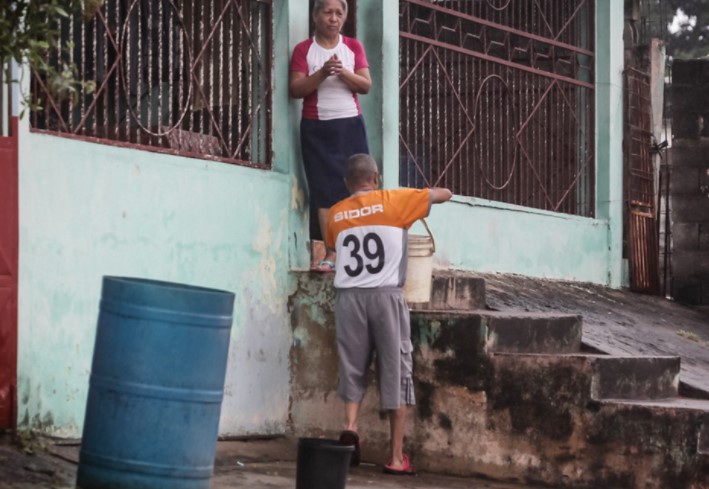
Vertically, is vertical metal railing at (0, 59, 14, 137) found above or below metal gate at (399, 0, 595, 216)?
below

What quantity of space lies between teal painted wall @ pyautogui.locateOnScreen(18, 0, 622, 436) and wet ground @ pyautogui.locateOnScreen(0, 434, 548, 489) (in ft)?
0.49

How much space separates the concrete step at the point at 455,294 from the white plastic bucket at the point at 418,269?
0.48 m

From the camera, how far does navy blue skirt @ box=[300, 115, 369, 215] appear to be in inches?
351

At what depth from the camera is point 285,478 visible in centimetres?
768

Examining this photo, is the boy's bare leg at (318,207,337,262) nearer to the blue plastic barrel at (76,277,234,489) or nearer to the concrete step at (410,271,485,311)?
the concrete step at (410,271,485,311)

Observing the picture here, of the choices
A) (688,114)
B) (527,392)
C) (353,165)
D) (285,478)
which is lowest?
(285,478)

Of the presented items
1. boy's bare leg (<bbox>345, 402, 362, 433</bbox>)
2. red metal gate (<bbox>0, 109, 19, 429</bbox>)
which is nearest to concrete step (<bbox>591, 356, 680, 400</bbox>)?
boy's bare leg (<bbox>345, 402, 362, 433</bbox>)

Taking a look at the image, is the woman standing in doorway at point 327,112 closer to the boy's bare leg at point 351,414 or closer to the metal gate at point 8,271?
the boy's bare leg at point 351,414

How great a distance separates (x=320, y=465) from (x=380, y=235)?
177 centimetres

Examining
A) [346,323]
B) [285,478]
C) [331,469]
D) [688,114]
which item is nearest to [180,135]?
[346,323]

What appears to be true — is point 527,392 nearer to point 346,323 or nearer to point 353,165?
point 346,323

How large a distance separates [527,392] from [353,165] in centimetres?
156

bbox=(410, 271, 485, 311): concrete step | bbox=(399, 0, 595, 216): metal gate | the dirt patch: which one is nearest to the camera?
the dirt patch

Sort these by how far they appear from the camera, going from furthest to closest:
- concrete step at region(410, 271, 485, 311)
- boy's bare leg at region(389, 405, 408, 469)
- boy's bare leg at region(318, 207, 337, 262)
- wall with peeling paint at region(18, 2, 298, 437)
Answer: concrete step at region(410, 271, 485, 311)
boy's bare leg at region(318, 207, 337, 262)
boy's bare leg at region(389, 405, 408, 469)
wall with peeling paint at region(18, 2, 298, 437)
